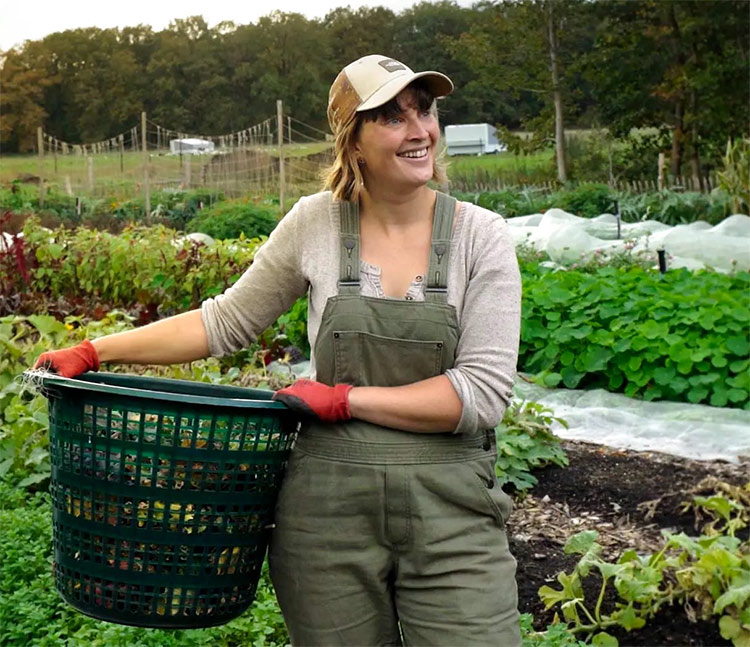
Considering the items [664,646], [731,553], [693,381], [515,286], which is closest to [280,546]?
[515,286]

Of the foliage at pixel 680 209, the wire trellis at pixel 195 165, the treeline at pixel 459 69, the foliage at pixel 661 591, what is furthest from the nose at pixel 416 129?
the wire trellis at pixel 195 165

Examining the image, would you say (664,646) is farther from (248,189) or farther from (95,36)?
(95,36)

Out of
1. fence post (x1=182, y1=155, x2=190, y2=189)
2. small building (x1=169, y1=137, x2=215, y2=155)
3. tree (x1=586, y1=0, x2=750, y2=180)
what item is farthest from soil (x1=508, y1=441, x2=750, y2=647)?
small building (x1=169, y1=137, x2=215, y2=155)

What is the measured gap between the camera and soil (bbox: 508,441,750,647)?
323 cm

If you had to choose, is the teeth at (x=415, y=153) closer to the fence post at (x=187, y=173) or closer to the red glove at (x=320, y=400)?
the red glove at (x=320, y=400)

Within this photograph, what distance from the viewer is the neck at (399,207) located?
2039mm

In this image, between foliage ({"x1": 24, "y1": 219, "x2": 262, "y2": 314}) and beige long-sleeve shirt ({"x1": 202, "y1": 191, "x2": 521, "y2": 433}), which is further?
foliage ({"x1": 24, "y1": 219, "x2": 262, "y2": 314})

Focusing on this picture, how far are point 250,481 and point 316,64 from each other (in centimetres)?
2057

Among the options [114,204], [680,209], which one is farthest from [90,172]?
[680,209]

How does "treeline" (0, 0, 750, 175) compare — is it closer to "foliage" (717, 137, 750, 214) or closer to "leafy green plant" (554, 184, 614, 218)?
"leafy green plant" (554, 184, 614, 218)

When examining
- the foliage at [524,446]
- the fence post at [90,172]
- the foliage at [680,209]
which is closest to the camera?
the foliage at [524,446]

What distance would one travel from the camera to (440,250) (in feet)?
6.52

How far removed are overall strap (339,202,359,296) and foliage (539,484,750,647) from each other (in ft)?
5.13

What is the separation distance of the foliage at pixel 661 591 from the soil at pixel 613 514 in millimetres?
52
